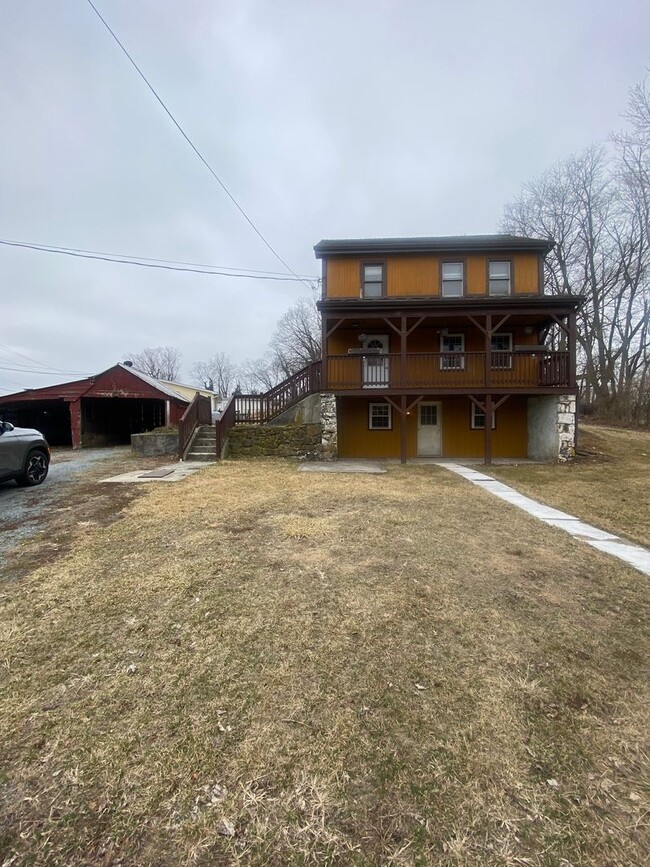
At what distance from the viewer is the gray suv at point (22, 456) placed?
673cm

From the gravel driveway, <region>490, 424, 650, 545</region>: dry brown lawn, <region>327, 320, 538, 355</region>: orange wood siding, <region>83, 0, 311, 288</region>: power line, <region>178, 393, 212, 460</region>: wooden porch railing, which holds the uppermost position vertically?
<region>83, 0, 311, 288</region>: power line

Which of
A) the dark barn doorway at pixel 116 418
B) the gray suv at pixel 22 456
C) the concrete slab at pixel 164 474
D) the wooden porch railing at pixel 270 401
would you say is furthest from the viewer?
the dark barn doorway at pixel 116 418

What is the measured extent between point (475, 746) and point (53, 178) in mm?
18394

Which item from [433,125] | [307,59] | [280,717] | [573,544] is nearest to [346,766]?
[280,717]

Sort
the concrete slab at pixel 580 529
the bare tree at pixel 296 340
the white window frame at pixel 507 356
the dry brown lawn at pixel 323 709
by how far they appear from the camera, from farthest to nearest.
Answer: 1. the bare tree at pixel 296 340
2. the white window frame at pixel 507 356
3. the concrete slab at pixel 580 529
4. the dry brown lawn at pixel 323 709

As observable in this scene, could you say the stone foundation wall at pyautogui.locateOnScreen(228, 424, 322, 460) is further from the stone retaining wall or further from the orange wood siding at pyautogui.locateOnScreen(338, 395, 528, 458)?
the stone retaining wall

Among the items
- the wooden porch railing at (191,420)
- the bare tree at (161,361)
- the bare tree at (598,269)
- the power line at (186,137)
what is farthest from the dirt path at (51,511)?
the bare tree at (161,361)

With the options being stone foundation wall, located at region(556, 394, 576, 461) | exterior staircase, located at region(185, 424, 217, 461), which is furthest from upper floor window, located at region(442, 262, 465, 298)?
exterior staircase, located at region(185, 424, 217, 461)

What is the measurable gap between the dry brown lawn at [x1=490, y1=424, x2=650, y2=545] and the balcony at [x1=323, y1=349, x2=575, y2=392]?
256 cm

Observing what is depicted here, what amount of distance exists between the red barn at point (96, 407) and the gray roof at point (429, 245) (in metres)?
9.81

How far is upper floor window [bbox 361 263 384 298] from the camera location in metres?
12.9

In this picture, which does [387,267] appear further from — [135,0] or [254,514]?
[254,514]

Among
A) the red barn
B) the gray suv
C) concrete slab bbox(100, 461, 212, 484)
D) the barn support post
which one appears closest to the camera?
the gray suv

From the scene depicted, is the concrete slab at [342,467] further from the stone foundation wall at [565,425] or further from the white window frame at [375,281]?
the white window frame at [375,281]
